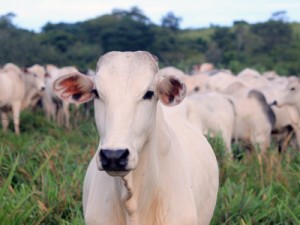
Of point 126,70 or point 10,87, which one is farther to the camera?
point 10,87

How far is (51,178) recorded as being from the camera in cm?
640

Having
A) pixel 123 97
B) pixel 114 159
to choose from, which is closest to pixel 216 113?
pixel 123 97

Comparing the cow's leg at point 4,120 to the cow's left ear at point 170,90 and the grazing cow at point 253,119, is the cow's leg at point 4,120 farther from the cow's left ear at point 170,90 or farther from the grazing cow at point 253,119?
the cow's left ear at point 170,90

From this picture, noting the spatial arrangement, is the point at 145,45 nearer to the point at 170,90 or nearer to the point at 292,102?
the point at 292,102

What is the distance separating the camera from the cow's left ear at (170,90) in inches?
137

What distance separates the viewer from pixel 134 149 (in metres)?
3.20

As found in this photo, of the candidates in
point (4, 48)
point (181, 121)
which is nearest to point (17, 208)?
point (181, 121)

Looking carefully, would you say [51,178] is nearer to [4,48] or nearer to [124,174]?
[124,174]

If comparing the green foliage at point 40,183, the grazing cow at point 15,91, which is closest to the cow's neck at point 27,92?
the grazing cow at point 15,91

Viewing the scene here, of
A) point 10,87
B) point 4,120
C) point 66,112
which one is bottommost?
point 66,112

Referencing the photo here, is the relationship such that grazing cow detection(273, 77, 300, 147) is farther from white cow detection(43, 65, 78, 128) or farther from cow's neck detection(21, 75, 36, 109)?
cow's neck detection(21, 75, 36, 109)

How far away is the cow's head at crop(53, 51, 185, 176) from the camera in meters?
3.10

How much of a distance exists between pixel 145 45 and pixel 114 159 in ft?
126

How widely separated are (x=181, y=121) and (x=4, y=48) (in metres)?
27.4
